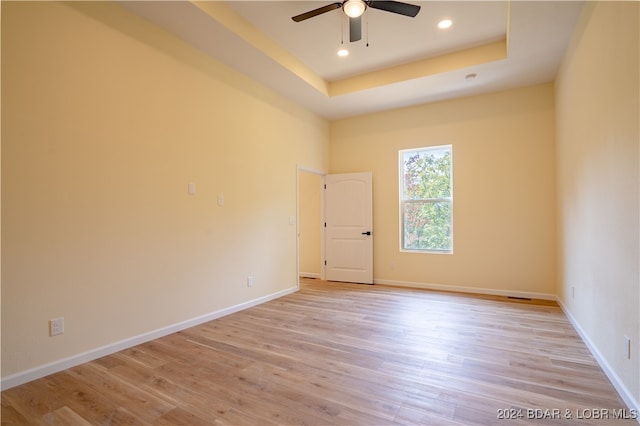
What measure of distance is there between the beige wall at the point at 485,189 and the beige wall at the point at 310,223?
120 centimetres

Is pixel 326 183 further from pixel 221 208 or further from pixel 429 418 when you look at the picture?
pixel 429 418

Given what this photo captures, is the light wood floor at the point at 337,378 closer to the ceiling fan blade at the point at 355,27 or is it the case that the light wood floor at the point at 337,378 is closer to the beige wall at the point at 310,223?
the beige wall at the point at 310,223

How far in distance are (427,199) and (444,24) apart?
8.83 feet

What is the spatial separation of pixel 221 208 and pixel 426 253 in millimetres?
3378

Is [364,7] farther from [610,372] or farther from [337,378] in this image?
[610,372]

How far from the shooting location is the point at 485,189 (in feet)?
16.1

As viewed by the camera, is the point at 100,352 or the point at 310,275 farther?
the point at 310,275

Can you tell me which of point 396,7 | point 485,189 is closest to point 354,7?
point 396,7

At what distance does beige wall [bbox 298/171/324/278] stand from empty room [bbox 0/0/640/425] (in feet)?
2.57

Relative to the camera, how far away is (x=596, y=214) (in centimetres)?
261

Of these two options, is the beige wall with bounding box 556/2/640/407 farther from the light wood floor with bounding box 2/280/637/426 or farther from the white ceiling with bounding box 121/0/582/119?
the white ceiling with bounding box 121/0/582/119

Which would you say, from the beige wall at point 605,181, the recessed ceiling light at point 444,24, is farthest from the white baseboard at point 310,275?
the recessed ceiling light at point 444,24

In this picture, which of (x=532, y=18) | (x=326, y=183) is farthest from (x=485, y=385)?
(x=326, y=183)

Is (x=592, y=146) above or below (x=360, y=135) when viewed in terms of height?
below
